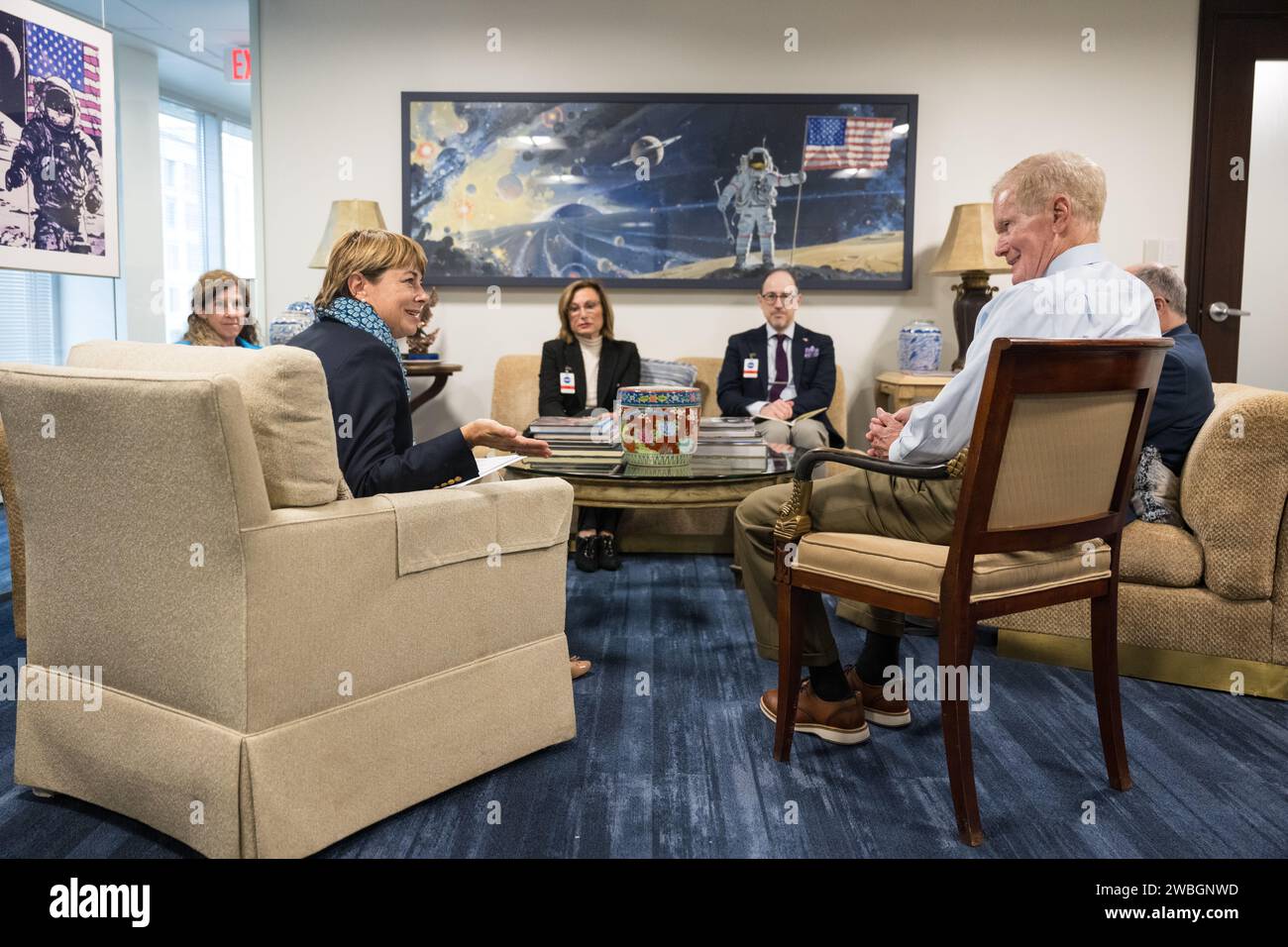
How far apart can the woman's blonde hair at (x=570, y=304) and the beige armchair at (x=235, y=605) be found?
2831mm

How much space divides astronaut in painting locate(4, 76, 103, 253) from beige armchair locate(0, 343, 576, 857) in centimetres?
192

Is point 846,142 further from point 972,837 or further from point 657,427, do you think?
point 972,837

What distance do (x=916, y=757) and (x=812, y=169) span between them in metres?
3.59

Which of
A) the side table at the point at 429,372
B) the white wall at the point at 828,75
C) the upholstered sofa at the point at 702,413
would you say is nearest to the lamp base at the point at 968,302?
the white wall at the point at 828,75

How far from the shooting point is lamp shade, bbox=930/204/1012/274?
486 cm

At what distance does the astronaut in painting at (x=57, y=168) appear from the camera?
3660 mm

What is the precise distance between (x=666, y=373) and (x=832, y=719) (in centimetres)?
275

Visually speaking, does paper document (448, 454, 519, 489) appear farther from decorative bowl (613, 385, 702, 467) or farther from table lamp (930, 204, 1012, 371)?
table lamp (930, 204, 1012, 371)

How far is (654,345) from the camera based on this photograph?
216 inches

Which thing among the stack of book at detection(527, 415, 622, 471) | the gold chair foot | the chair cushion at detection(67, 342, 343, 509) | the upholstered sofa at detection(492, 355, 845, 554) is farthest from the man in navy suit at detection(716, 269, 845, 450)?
the chair cushion at detection(67, 342, 343, 509)

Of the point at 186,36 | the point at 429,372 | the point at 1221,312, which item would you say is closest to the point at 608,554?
the point at 429,372

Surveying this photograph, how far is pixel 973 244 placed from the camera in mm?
Result: 4887

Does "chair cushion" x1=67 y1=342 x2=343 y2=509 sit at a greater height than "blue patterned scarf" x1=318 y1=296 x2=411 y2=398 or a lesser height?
lesser

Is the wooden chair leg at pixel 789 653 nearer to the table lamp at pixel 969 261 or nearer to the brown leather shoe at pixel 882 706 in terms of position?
the brown leather shoe at pixel 882 706
